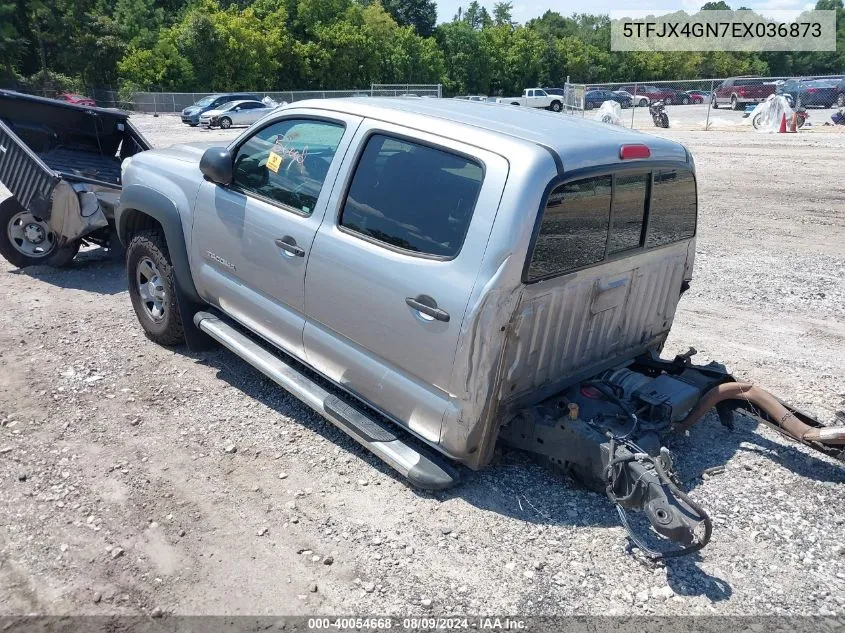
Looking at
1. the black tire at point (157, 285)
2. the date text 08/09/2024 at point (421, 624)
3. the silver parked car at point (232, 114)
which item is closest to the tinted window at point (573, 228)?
the date text 08/09/2024 at point (421, 624)

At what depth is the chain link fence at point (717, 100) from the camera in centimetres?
2839

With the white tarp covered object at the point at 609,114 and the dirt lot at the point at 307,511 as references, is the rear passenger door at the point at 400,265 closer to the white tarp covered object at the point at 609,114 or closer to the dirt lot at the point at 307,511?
the dirt lot at the point at 307,511

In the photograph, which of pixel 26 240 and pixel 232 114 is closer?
pixel 26 240

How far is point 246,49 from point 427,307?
157 feet

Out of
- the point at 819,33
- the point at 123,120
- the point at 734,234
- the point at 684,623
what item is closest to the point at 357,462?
the point at 684,623

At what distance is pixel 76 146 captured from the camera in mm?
8266

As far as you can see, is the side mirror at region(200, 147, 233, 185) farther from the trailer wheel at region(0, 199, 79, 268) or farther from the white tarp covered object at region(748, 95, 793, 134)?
the white tarp covered object at region(748, 95, 793, 134)

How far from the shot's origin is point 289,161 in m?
4.28

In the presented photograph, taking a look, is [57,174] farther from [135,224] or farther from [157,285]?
[157,285]

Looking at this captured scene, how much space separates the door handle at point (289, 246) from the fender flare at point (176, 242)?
1.09 metres

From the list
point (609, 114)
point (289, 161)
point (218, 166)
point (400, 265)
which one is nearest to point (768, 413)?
point (400, 265)

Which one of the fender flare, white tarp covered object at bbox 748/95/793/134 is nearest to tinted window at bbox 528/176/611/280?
the fender flare

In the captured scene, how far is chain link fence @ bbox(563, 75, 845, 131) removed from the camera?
93.1ft

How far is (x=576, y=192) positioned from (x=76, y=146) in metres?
6.90
